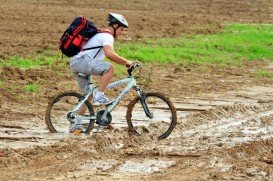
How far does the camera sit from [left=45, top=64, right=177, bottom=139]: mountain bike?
12.3 meters

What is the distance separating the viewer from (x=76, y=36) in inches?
473

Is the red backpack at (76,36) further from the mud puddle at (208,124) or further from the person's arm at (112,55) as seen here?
the mud puddle at (208,124)

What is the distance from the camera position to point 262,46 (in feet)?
88.1

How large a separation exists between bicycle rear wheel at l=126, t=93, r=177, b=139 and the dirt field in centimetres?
21

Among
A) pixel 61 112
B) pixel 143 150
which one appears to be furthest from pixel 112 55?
pixel 61 112

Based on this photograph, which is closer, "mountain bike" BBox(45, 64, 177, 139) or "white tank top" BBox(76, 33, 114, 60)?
"white tank top" BBox(76, 33, 114, 60)

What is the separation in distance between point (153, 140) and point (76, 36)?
1726 mm

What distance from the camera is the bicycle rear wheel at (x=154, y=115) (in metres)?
12.4

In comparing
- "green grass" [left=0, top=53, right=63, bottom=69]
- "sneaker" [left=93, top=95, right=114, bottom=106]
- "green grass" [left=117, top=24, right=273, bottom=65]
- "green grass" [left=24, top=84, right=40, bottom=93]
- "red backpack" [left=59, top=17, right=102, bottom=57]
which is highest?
"red backpack" [left=59, top=17, right=102, bottom=57]

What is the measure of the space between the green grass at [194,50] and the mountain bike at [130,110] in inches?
256

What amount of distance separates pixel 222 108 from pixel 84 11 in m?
19.5

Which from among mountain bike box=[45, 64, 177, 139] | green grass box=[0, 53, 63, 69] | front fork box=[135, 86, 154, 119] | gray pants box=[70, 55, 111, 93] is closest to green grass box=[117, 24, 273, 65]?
green grass box=[0, 53, 63, 69]

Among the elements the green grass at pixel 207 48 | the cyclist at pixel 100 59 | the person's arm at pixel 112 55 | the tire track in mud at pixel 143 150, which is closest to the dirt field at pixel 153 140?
the tire track in mud at pixel 143 150

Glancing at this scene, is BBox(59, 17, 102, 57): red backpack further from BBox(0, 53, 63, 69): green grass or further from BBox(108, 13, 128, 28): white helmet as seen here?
BBox(0, 53, 63, 69): green grass
